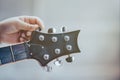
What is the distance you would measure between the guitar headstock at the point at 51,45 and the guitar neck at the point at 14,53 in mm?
38

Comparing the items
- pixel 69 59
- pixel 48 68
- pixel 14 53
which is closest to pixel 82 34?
pixel 69 59

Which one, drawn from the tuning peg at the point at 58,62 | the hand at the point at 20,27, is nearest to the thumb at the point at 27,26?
the hand at the point at 20,27

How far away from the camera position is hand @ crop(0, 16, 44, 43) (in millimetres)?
1102

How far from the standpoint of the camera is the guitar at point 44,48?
3.54ft

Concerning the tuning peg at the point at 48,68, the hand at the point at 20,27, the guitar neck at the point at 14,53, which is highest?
the hand at the point at 20,27

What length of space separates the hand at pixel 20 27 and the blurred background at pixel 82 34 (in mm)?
27

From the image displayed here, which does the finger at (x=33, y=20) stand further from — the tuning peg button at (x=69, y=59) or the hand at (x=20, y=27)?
the tuning peg button at (x=69, y=59)

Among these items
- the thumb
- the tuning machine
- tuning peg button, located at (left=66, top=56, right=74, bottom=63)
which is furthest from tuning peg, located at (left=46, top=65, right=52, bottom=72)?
the thumb

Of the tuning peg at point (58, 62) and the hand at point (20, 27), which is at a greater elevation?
the hand at point (20, 27)

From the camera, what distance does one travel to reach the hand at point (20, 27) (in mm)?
1102

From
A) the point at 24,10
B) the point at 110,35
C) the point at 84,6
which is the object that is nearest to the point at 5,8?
the point at 24,10

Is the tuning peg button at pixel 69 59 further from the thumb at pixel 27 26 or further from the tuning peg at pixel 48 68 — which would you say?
the thumb at pixel 27 26

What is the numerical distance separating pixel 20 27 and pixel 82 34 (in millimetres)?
335

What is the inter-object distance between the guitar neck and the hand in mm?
34
